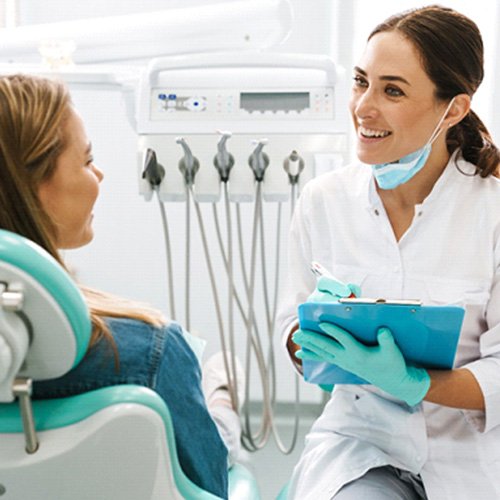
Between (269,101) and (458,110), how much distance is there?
66cm

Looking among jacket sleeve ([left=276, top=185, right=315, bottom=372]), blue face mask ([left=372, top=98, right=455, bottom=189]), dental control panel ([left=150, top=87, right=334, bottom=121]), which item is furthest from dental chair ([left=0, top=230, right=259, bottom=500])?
dental control panel ([left=150, top=87, right=334, bottom=121])

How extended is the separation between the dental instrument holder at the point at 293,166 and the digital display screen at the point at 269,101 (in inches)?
5.4

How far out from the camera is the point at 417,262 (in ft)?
5.13

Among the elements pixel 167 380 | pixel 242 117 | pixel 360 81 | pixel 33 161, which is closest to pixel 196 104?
pixel 242 117

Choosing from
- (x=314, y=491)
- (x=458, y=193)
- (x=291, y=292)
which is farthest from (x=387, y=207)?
(x=314, y=491)

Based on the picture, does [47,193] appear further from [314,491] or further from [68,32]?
[68,32]

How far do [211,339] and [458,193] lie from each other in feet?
5.70

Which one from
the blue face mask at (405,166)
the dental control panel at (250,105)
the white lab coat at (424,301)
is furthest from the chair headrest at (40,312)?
the dental control panel at (250,105)

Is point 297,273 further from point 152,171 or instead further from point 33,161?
point 33,161

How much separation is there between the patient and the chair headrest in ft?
0.27

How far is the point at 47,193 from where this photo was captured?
1.08m

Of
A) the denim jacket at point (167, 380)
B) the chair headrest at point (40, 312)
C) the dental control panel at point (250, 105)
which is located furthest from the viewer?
the dental control panel at point (250, 105)

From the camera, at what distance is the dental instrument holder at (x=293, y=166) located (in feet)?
6.76

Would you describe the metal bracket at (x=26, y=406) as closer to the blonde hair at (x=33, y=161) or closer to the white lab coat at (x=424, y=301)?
the blonde hair at (x=33, y=161)
